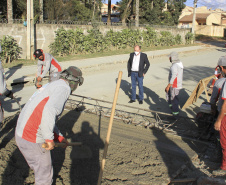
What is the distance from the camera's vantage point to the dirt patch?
4.02m

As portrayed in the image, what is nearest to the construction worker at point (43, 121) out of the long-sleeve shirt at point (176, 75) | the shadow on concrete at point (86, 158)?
the shadow on concrete at point (86, 158)

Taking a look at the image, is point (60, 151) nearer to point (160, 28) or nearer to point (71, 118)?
point (71, 118)

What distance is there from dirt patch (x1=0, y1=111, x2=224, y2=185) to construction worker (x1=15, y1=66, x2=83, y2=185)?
0.93 m

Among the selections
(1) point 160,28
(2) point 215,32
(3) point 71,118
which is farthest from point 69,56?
(2) point 215,32

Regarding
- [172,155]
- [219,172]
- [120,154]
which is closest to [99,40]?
[120,154]

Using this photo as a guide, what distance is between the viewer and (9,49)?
14445mm

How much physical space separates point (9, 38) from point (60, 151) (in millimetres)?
11569

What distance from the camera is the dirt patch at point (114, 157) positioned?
13.2ft

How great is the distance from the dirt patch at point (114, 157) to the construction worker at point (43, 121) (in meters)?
0.93

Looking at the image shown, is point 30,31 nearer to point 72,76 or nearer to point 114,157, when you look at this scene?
point 114,157

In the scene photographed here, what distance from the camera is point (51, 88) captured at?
2.96 meters

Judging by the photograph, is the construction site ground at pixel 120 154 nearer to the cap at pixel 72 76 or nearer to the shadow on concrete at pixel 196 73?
the cap at pixel 72 76

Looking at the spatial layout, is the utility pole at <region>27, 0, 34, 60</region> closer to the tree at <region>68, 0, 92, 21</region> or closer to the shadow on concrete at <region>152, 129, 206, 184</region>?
the shadow on concrete at <region>152, 129, 206, 184</region>

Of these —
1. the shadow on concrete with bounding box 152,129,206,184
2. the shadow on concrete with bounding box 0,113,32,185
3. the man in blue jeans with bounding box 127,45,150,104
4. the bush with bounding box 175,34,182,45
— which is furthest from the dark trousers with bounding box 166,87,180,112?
the bush with bounding box 175,34,182,45
